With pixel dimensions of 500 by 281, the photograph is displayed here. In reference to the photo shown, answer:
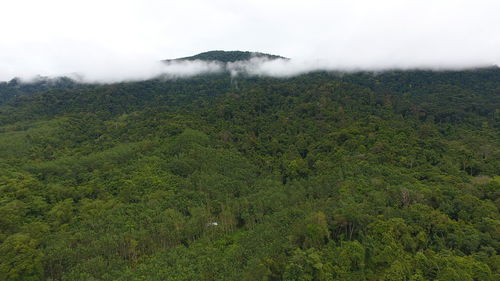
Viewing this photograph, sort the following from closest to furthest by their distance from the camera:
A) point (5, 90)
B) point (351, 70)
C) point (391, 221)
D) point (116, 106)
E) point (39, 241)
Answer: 1. point (391, 221)
2. point (39, 241)
3. point (116, 106)
4. point (351, 70)
5. point (5, 90)

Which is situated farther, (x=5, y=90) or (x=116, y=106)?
(x=5, y=90)

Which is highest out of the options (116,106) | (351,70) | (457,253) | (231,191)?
(351,70)

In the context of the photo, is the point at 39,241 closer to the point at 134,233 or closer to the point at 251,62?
the point at 134,233

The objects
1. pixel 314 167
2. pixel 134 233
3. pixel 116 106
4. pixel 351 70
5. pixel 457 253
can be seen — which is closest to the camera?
pixel 457 253

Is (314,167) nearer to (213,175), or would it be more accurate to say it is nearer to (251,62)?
(213,175)

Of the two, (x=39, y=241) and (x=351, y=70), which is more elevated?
(x=351, y=70)

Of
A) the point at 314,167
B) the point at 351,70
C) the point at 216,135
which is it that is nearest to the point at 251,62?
the point at 351,70
